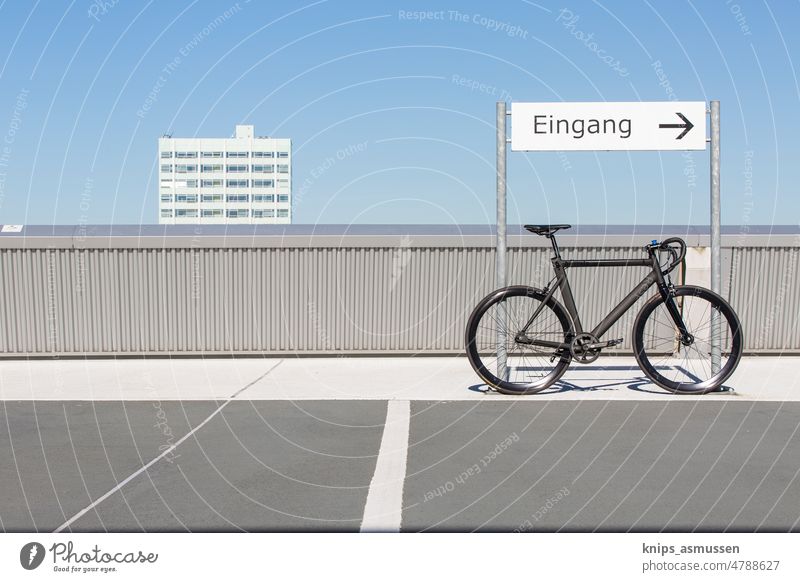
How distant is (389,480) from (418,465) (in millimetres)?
409

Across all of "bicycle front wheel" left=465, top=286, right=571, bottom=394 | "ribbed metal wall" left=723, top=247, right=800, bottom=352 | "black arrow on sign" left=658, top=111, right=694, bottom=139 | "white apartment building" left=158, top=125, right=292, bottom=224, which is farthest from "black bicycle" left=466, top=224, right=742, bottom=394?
"white apartment building" left=158, top=125, right=292, bottom=224

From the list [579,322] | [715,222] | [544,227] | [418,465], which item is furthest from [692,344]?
[418,465]

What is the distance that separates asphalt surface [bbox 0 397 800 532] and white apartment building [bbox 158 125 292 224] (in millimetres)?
61276

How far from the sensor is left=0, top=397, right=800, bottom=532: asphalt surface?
4.37 metres

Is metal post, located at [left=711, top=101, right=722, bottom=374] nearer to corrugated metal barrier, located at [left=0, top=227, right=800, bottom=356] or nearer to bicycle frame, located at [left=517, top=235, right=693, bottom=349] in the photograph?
bicycle frame, located at [left=517, top=235, right=693, bottom=349]

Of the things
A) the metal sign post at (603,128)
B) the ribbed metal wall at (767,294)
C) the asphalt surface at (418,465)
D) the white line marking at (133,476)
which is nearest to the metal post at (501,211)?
the metal sign post at (603,128)

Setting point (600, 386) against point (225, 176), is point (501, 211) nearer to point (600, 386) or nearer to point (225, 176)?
point (600, 386)

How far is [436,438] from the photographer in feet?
20.5

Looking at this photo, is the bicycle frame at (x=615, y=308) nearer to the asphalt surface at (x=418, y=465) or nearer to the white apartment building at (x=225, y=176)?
the asphalt surface at (x=418, y=465)

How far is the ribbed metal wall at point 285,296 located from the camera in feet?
34.6

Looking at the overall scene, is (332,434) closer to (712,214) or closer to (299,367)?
(299,367)

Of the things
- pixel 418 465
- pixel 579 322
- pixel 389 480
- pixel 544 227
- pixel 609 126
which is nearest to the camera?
pixel 389 480

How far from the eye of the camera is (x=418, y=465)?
5.46m

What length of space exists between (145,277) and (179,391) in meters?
2.67
